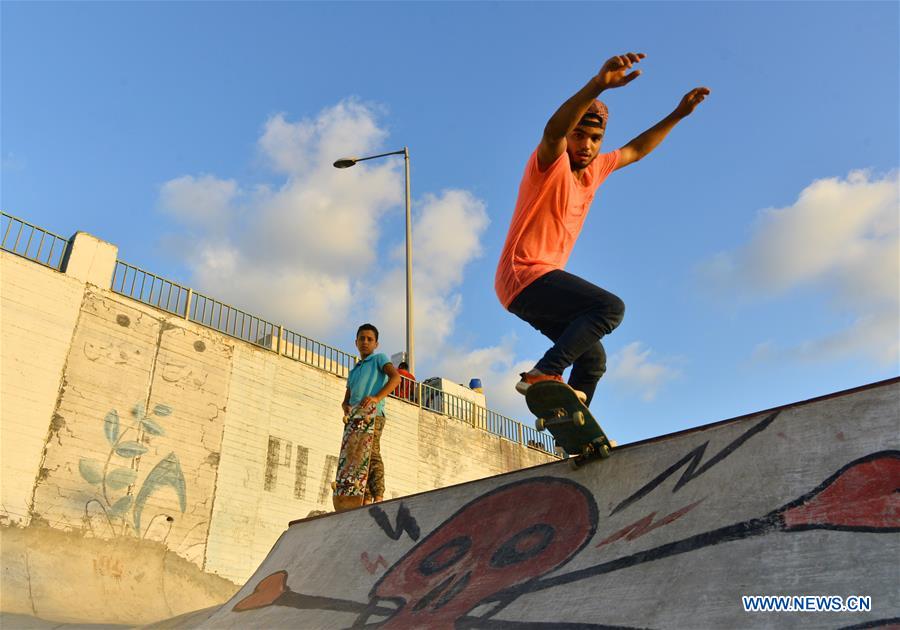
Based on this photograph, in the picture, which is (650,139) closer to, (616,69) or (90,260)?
(616,69)

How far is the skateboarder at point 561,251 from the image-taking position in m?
3.01

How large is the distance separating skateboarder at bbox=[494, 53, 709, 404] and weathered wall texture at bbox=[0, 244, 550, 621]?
22.4 feet

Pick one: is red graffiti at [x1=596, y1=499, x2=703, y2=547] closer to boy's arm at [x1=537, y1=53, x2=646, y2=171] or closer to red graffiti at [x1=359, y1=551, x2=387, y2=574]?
red graffiti at [x1=359, y1=551, x2=387, y2=574]

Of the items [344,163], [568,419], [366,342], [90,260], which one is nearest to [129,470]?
[90,260]

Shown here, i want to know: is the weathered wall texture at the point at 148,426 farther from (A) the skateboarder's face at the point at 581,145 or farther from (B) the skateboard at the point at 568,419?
(A) the skateboarder's face at the point at 581,145

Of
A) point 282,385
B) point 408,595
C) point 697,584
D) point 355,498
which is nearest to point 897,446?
point 697,584

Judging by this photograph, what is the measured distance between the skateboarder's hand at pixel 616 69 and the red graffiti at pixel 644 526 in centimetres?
173

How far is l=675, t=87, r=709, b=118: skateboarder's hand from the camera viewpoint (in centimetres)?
361

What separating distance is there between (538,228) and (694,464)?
1.39 m

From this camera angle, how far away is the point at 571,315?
10.3ft

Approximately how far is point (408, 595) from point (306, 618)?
22.5 inches

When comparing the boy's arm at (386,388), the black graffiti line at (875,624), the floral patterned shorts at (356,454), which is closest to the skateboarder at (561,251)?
the black graffiti line at (875,624)

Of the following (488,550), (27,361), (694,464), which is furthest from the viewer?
(27,361)

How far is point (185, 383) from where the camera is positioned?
10.7 m
